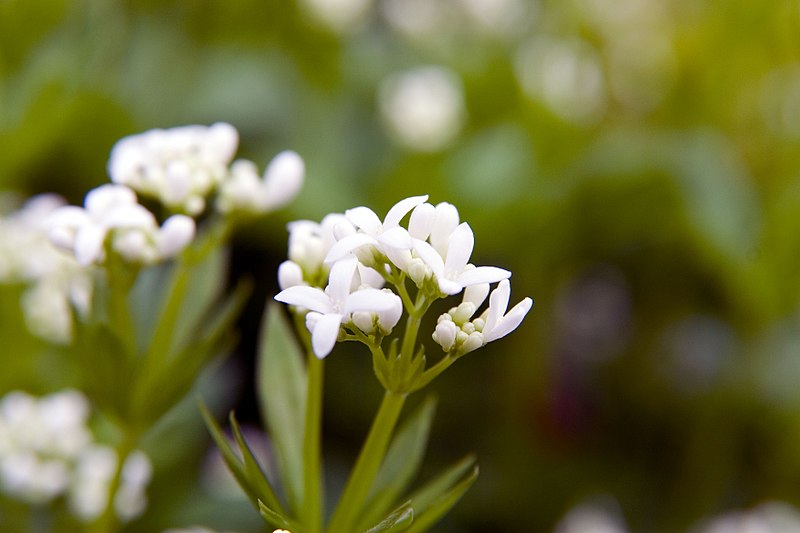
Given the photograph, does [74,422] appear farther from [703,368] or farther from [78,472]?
[703,368]

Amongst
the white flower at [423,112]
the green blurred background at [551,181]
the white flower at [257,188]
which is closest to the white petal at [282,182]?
the white flower at [257,188]

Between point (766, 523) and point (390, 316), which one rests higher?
point (390, 316)

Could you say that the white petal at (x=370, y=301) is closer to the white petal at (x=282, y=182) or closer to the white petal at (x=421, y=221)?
the white petal at (x=421, y=221)

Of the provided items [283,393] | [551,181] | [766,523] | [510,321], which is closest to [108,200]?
[283,393]

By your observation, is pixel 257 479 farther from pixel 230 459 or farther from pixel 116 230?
pixel 116 230

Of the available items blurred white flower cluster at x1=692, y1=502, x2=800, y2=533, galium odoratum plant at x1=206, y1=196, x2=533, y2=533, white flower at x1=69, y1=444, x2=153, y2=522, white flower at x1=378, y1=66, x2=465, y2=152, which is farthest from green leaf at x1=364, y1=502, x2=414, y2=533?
white flower at x1=378, y1=66, x2=465, y2=152

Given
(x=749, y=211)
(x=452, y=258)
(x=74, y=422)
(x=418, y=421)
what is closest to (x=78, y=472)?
(x=74, y=422)
